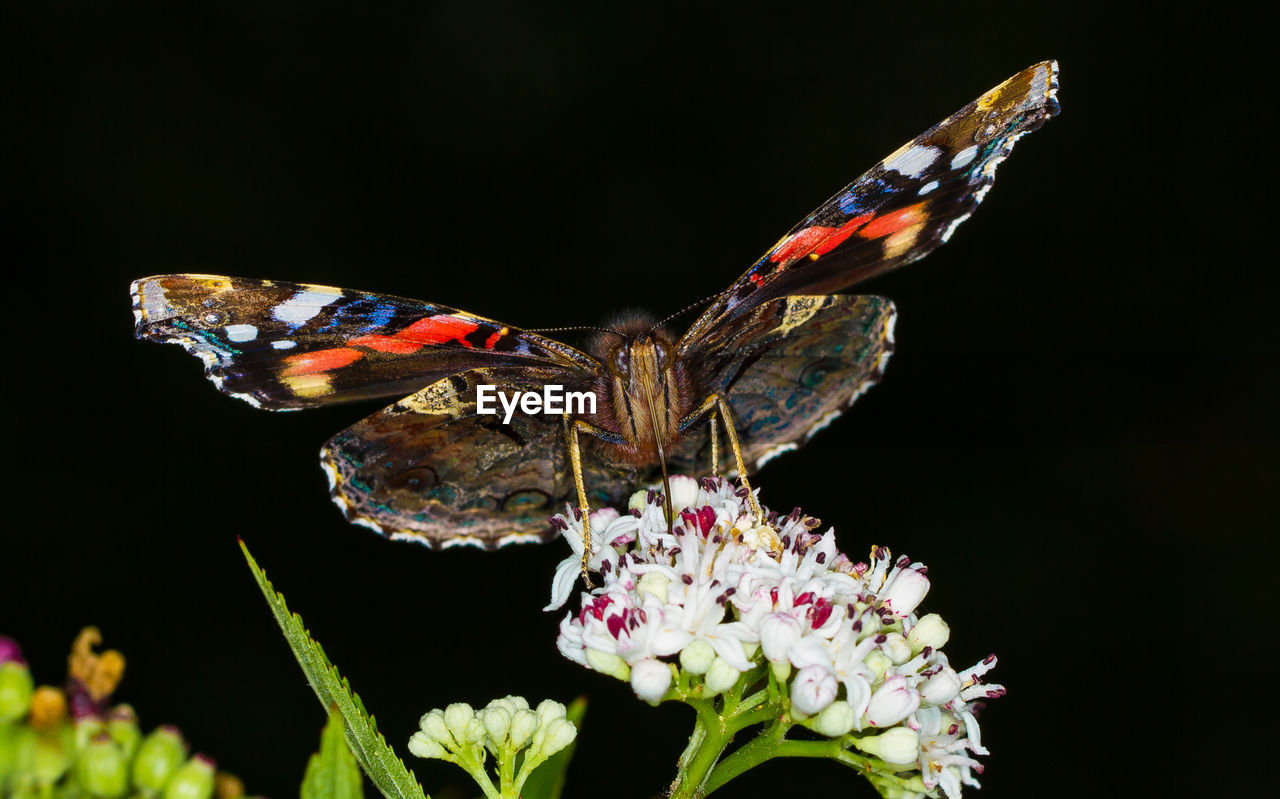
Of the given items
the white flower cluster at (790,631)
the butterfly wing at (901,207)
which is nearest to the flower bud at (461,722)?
the white flower cluster at (790,631)

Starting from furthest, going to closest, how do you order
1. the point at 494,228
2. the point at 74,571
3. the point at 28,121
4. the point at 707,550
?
1. the point at 494,228
2. the point at 28,121
3. the point at 74,571
4. the point at 707,550

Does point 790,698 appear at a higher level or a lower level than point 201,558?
lower

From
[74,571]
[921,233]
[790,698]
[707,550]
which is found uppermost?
[74,571]

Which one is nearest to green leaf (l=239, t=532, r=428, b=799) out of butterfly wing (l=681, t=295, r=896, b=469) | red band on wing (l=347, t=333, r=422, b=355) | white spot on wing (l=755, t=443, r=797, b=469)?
red band on wing (l=347, t=333, r=422, b=355)

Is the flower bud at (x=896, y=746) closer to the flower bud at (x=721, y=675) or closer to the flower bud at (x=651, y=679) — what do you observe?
the flower bud at (x=721, y=675)

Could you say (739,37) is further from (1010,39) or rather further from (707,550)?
(707,550)

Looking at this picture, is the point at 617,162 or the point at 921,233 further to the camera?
the point at 617,162

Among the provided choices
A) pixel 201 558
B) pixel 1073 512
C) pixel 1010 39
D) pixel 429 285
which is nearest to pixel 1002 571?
pixel 1073 512

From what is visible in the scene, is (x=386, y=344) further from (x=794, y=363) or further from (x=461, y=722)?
(x=794, y=363)

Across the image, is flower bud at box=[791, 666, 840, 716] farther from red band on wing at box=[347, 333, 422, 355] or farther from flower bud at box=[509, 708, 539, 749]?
red band on wing at box=[347, 333, 422, 355]
